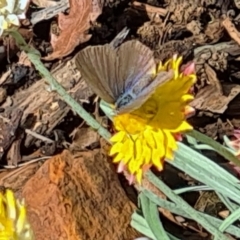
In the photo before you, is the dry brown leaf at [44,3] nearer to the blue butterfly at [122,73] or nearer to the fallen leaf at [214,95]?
the fallen leaf at [214,95]

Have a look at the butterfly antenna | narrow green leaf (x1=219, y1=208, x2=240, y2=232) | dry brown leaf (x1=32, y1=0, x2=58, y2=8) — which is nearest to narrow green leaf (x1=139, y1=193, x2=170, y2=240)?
narrow green leaf (x1=219, y1=208, x2=240, y2=232)

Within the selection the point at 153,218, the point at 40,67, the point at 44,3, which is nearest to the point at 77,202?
the point at 153,218

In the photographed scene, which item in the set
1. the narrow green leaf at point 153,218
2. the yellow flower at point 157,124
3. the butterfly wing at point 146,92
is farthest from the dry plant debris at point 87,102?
the butterfly wing at point 146,92

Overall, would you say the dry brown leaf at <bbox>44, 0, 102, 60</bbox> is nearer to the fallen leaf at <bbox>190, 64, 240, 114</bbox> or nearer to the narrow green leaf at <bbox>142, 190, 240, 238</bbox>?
the fallen leaf at <bbox>190, 64, 240, 114</bbox>

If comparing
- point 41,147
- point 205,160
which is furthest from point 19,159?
point 205,160

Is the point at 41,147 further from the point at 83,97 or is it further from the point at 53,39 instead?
the point at 53,39

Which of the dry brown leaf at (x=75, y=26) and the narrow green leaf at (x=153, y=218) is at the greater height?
the dry brown leaf at (x=75, y=26)

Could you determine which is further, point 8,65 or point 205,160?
point 8,65
